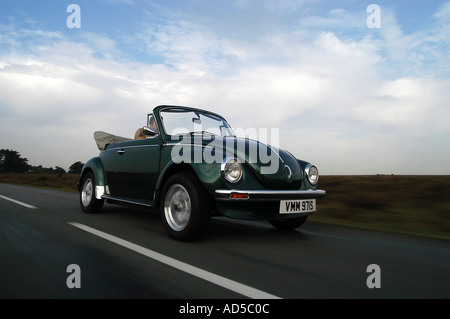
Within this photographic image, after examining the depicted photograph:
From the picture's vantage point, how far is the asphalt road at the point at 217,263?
7.44ft

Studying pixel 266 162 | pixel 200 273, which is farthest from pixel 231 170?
pixel 200 273

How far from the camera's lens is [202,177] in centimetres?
362

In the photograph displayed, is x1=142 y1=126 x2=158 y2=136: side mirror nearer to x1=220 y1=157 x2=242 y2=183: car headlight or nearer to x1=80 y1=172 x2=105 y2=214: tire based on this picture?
x1=220 y1=157 x2=242 y2=183: car headlight

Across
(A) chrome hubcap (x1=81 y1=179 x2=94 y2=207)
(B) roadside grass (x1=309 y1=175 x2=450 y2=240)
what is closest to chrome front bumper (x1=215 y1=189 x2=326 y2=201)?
(B) roadside grass (x1=309 y1=175 x2=450 y2=240)

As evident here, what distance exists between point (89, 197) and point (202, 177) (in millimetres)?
3312

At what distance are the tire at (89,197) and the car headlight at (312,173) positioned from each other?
352cm

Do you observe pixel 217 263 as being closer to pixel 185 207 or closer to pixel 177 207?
pixel 185 207

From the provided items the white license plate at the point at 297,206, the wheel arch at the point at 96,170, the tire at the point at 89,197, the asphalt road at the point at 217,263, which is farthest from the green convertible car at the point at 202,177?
the tire at the point at 89,197

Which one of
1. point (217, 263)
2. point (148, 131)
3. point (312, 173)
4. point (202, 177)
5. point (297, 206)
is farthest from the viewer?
point (148, 131)

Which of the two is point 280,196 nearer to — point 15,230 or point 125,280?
point 125,280

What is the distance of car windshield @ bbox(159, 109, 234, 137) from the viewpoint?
4875 millimetres

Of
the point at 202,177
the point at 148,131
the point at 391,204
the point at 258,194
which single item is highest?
the point at 148,131
